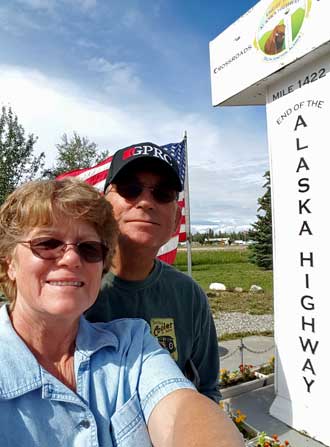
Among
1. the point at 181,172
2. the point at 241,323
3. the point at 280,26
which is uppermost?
the point at 280,26

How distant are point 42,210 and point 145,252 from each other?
2.06 ft

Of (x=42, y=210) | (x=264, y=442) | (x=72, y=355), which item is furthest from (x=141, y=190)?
(x=264, y=442)

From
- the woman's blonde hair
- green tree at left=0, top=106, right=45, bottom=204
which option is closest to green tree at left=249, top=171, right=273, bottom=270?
green tree at left=0, top=106, right=45, bottom=204

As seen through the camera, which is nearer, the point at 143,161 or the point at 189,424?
the point at 189,424

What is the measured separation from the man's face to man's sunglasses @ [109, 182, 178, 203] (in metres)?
0.01

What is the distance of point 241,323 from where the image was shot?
9602mm

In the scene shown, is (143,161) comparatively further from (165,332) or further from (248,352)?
(248,352)

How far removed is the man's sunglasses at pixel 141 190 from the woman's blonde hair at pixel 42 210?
31cm

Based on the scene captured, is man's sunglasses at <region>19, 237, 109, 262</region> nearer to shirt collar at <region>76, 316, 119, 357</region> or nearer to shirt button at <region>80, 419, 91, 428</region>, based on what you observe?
shirt collar at <region>76, 316, 119, 357</region>

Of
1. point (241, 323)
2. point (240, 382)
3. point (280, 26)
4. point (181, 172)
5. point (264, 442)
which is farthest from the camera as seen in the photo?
point (241, 323)

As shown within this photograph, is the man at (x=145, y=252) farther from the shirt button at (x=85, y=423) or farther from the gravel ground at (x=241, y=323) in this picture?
the gravel ground at (x=241, y=323)

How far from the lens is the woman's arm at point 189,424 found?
3.51ft

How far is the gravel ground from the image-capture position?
8.93 metres

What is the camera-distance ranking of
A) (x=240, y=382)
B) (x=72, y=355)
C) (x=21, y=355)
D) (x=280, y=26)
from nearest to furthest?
(x=21, y=355) → (x=72, y=355) → (x=280, y=26) → (x=240, y=382)
